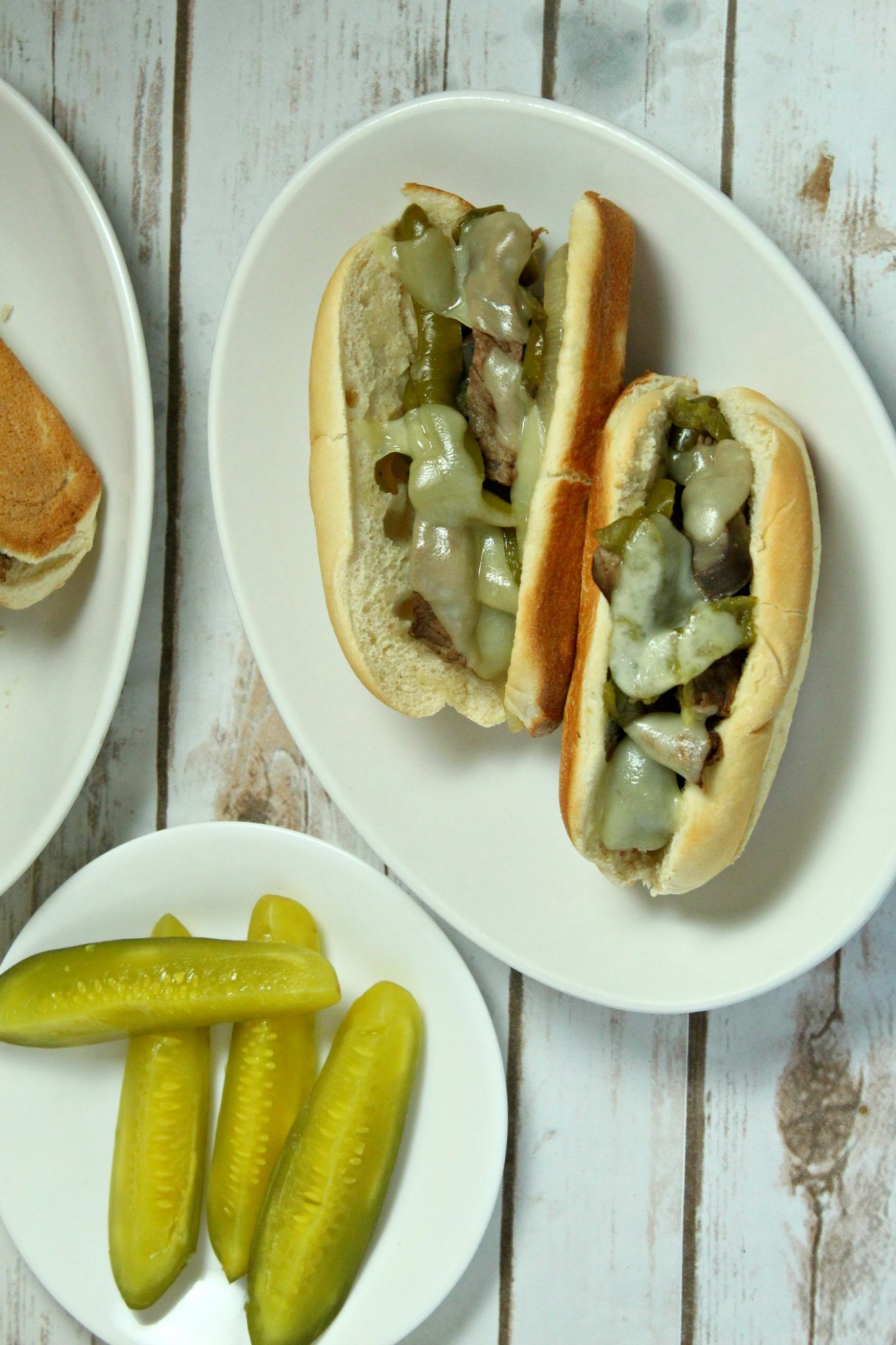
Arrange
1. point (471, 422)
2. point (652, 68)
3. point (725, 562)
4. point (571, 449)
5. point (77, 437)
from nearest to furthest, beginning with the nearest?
point (725, 562) < point (571, 449) < point (471, 422) < point (652, 68) < point (77, 437)

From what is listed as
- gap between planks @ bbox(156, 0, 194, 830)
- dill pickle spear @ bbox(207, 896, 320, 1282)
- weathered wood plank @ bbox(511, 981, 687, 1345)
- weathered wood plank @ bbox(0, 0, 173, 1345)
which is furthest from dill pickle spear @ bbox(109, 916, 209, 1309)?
weathered wood plank @ bbox(511, 981, 687, 1345)

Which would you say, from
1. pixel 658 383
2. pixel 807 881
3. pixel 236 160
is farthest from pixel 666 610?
pixel 236 160

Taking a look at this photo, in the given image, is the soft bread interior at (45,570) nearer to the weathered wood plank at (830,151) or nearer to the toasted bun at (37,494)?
the toasted bun at (37,494)

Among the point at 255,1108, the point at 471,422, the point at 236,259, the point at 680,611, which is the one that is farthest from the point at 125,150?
the point at 255,1108

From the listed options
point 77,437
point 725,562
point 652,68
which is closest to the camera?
point 725,562

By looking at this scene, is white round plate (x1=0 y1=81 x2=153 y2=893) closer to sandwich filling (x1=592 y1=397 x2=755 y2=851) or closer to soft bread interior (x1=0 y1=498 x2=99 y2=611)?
soft bread interior (x1=0 y1=498 x2=99 y2=611)

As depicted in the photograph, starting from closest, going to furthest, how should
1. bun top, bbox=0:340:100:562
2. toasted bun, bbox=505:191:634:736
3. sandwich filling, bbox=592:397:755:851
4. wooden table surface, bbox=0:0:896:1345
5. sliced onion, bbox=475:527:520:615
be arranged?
sandwich filling, bbox=592:397:755:851
toasted bun, bbox=505:191:634:736
sliced onion, bbox=475:527:520:615
wooden table surface, bbox=0:0:896:1345
bun top, bbox=0:340:100:562

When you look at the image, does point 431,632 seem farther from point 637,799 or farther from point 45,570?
point 45,570
